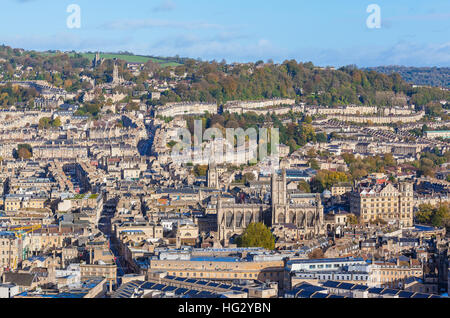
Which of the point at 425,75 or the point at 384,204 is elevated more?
the point at 425,75

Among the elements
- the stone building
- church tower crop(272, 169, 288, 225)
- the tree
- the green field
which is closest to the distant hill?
the green field

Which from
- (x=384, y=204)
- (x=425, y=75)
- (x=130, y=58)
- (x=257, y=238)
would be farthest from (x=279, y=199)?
(x=425, y=75)

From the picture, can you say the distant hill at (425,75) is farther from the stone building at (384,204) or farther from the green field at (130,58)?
the stone building at (384,204)

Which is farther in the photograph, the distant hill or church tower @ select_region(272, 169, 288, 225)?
the distant hill

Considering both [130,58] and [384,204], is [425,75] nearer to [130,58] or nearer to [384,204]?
[130,58]

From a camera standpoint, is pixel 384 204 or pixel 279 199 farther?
pixel 384 204

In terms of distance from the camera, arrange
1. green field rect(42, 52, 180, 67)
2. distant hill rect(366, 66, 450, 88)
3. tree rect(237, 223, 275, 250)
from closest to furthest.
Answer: tree rect(237, 223, 275, 250)
green field rect(42, 52, 180, 67)
distant hill rect(366, 66, 450, 88)

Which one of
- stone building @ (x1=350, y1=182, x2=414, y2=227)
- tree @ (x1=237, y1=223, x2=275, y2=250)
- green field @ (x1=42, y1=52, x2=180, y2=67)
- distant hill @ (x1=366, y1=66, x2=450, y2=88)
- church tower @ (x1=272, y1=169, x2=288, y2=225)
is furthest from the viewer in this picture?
distant hill @ (x1=366, y1=66, x2=450, y2=88)

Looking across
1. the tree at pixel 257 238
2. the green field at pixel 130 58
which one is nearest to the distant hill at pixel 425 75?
the green field at pixel 130 58

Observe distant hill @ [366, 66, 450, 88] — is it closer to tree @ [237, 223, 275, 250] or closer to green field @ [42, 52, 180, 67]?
green field @ [42, 52, 180, 67]
